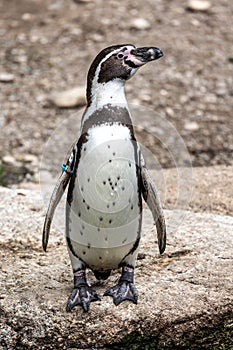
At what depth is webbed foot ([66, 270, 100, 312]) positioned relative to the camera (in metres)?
3.04

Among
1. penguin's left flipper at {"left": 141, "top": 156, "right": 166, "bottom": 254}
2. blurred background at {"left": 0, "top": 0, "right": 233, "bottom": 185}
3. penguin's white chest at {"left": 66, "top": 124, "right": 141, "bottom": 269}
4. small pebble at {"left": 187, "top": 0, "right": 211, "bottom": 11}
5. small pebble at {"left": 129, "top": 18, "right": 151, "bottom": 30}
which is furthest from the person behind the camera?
small pebble at {"left": 187, "top": 0, "right": 211, "bottom": 11}

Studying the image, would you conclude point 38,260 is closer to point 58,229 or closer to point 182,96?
point 58,229

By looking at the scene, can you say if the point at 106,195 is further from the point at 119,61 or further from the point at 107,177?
the point at 119,61

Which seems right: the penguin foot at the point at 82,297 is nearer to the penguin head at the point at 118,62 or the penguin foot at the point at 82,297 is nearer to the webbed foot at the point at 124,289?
the webbed foot at the point at 124,289

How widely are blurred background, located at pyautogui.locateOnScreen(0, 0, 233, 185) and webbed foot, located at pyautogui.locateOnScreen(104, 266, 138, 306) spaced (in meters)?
2.69

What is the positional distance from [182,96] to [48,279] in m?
3.96

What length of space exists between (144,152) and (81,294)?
2934mm

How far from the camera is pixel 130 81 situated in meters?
7.19

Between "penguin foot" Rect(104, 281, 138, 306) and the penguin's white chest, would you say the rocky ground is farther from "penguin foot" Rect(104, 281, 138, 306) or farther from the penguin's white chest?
the penguin's white chest

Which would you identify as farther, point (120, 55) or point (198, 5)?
point (198, 5)

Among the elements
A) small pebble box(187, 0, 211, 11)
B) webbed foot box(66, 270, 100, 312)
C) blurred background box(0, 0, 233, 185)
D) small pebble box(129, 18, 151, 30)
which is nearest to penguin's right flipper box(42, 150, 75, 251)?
webbed foot box(66, 270, 100, 312)

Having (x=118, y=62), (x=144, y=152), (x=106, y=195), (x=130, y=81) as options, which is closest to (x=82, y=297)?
(x=106, y=195)

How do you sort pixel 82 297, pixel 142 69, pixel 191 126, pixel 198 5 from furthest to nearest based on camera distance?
pixel 198 5
pixel 142 69
pixel 191 126
pixel 82 297

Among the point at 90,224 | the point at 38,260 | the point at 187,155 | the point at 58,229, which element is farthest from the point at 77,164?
the point at 187,155
